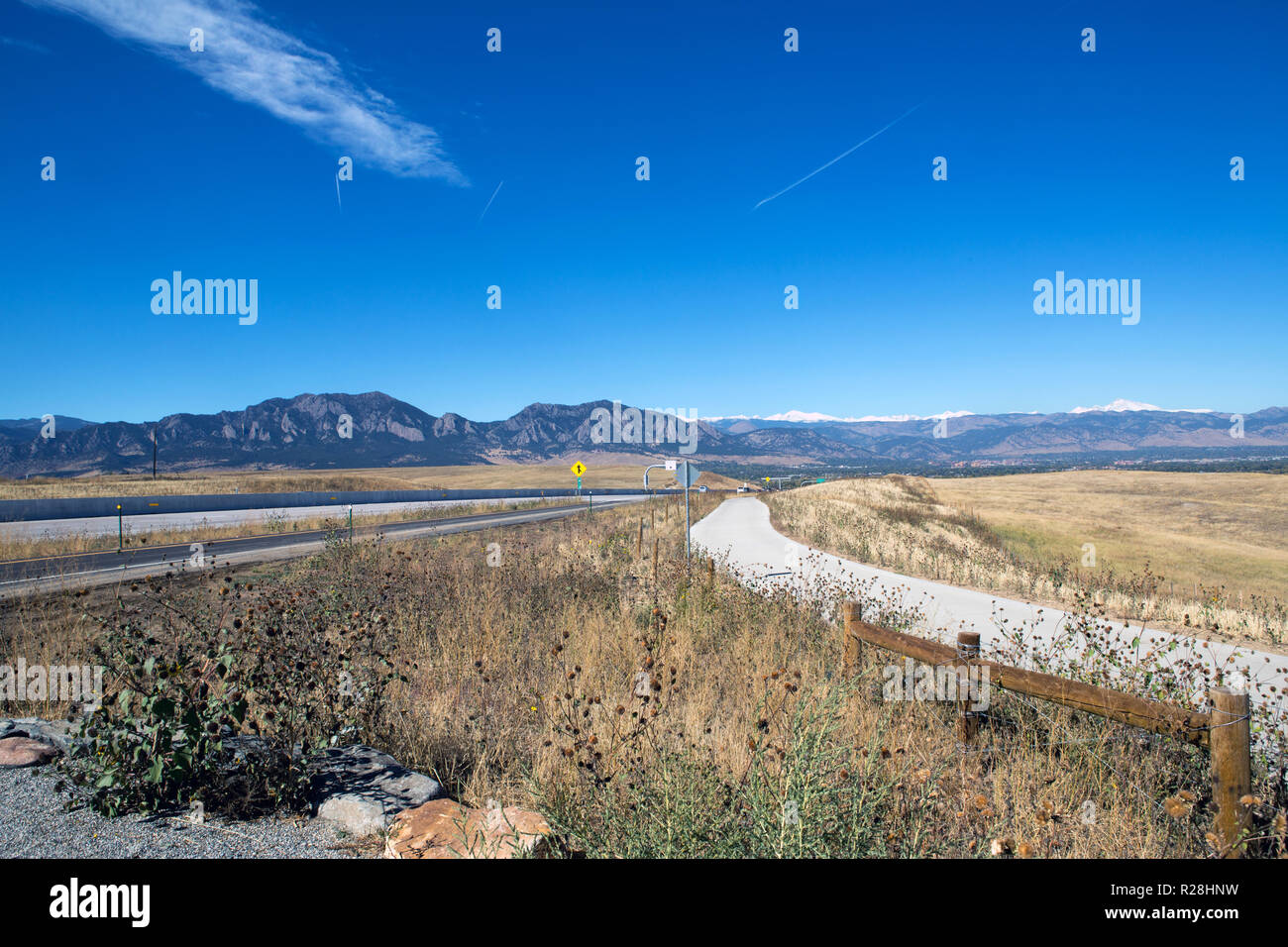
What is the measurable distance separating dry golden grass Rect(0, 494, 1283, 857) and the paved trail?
58.1 inches

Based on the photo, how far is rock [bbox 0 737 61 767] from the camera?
4.05 m

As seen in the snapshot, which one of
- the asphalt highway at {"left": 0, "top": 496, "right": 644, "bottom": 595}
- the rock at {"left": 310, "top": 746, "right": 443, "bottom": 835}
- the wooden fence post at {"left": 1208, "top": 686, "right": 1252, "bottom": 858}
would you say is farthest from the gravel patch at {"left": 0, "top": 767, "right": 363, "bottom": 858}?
the asphalt highway at {"left": 0, "top": 496, "right": 644, "bottom": 595}

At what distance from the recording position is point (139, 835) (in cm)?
340

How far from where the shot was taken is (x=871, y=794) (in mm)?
3543

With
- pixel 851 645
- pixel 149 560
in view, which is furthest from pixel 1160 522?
pixel 149 560

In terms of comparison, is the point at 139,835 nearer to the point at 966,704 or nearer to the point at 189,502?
the point at 966,704

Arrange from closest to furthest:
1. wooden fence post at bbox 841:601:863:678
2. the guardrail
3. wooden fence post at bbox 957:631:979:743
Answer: wooden fence post at bbox 957:631:979:743 → wooden fence post at bbox 841:601:863:678 → the guardrail

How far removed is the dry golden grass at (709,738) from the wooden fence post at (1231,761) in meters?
0.18

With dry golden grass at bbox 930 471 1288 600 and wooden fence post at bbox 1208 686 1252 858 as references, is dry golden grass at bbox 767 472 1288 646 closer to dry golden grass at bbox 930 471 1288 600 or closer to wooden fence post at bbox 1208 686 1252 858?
dry golden grass at bbox 930 471 1288 600

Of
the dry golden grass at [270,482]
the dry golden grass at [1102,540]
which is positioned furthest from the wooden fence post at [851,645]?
the dry golden grass at [270,482]
